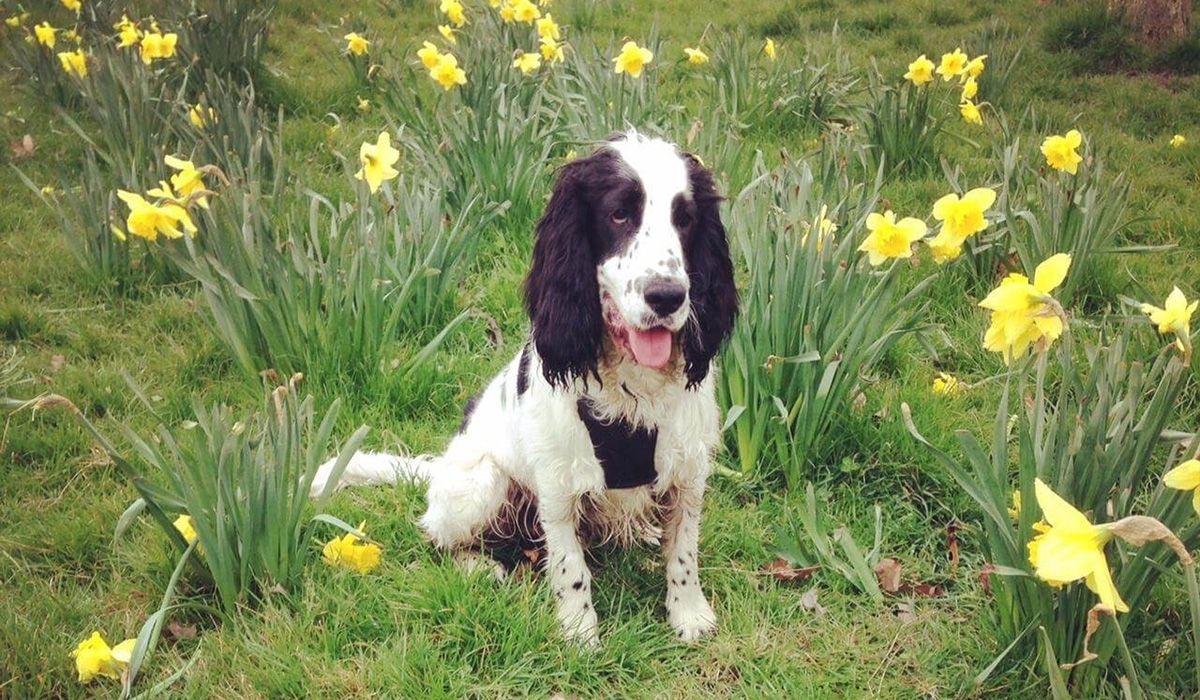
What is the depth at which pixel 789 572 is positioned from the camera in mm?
2490

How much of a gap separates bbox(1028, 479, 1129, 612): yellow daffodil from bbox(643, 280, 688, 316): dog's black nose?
89cm

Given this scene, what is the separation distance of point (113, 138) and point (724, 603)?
3667mm

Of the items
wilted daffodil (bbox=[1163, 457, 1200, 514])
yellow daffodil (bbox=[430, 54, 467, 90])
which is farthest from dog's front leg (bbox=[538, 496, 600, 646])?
yellow daffodil (bbox=[430, 54, 467, 90])

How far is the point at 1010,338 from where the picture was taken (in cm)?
163

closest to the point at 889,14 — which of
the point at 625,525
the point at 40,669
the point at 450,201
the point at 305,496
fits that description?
the point at 450,201

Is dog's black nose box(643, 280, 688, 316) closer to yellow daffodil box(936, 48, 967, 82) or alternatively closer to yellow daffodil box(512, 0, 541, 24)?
yellow daffodil box(936, 48, 967, 82)

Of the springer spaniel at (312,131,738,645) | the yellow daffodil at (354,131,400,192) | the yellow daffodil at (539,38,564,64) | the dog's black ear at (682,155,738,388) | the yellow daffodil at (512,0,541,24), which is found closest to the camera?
the springer spaniel at (312,131,738,645)

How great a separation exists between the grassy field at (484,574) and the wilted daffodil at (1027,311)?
1.29 ft

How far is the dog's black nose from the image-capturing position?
6.24ft

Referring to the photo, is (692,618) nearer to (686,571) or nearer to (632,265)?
(686,571)

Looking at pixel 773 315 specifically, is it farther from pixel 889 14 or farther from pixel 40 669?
pixel 889 14

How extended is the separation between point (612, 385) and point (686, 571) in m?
0.56

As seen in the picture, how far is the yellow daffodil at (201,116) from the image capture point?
3.90 m

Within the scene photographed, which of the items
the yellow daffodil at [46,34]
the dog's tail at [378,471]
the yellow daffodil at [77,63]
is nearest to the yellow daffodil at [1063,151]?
the dog's tail at [378,471]
